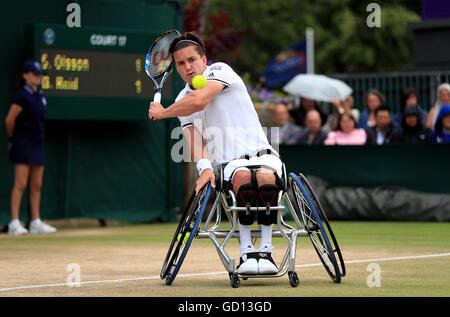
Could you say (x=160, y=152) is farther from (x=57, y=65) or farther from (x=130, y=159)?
(x=57, y=65)

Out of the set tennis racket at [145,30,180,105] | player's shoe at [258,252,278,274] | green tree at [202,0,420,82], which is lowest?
player's shoe at [258,252,278,274]

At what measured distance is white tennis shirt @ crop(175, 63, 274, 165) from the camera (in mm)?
8031

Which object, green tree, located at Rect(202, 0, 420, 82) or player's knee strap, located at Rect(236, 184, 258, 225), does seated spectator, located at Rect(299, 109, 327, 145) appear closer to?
player's knee strap, located at Rect(236, 184, 258, 225)

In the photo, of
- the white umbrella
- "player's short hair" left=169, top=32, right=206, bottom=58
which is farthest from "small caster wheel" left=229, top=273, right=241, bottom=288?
the white umbrella

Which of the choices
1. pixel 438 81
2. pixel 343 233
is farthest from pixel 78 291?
pixel 438 81

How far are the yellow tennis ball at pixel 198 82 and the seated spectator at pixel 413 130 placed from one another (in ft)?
27.9

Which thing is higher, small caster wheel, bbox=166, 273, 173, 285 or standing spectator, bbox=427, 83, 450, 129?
standing spectator, bbox=427, 83, 450, 129

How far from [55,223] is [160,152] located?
2234mm

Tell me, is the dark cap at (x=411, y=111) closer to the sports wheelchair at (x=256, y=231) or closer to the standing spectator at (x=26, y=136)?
the standing spectator at (x=26, y=136)

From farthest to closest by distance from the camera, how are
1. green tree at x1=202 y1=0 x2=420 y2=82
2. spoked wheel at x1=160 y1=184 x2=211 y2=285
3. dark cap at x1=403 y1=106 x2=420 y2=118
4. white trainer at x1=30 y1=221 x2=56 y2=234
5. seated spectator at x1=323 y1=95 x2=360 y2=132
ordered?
green tree at x1=202 y1=0 x2=420 y2=82
seated spectator at x1=323 y1=95 x2=360 y2=132
dark cap at x1=403 y1=106 x2=420 y2=118
white trainer at x1=30 y1=221 x2=56 y2=234
spoked wheel at x1=160 y1=184 x2=211 y2=285

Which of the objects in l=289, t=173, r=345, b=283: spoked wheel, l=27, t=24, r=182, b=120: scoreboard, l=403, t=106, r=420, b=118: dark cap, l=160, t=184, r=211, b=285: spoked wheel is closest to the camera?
l=160, t=184, r=211, b=285: spoked wheel

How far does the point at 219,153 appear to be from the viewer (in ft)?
26.6

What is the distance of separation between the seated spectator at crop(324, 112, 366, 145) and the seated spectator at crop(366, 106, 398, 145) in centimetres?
12
